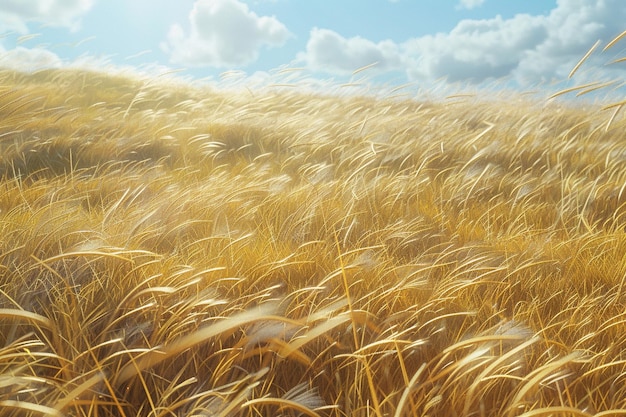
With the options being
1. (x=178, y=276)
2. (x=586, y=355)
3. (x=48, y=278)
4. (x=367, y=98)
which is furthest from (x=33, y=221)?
(x=367, y=98)

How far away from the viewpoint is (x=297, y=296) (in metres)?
0.90

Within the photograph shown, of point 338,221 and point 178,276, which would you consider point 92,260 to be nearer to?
point 178,276

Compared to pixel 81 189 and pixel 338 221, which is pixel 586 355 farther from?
pixel 81 189

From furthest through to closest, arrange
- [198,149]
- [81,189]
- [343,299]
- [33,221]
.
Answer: [198,149], [81,189], [33,221], [343,299]

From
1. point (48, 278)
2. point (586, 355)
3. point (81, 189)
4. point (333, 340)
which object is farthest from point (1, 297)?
point (586, 355)

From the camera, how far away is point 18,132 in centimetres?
211

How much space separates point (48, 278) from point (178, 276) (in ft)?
0.80

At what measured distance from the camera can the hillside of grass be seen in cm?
74

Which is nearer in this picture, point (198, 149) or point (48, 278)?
point (48, 278)

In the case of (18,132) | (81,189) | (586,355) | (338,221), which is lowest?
(586,355)

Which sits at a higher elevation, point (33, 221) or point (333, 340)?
point (33, 221)

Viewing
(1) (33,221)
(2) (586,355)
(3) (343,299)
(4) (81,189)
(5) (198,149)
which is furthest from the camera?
(5) (198,149)

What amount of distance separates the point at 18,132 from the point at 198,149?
71 centimetres

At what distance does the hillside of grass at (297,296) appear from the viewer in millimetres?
736
